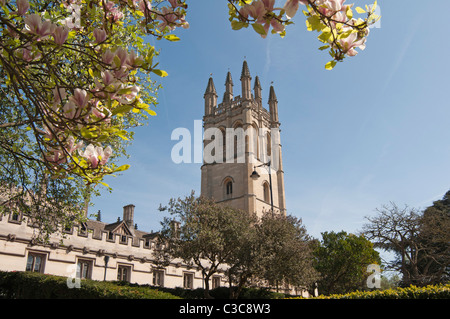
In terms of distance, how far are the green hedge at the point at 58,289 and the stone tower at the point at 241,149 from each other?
34.6 m

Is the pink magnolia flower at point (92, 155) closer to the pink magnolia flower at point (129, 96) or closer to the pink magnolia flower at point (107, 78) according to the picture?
the pink magnolia flower at point (129, 96)

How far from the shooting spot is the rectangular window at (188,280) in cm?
2768

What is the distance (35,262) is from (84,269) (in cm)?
303

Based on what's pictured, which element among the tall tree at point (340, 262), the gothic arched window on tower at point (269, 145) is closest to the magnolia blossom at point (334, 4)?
the tall tree at point (340, 262)

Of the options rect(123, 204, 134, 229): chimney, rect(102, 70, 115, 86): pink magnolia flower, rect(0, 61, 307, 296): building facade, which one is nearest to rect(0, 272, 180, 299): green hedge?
rect(0, 61, 307, 296): building facade

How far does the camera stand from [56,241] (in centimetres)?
1955

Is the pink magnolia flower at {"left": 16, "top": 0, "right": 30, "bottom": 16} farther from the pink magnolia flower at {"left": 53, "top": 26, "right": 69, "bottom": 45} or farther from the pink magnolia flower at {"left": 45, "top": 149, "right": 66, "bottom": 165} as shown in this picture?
the pink magnolia flower at {"left": 45, "top": 149, "right": 66, "bottom": 165}

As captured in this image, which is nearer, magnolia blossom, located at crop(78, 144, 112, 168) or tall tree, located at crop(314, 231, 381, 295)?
magnolia blossom, located at crop(78, 144, 112, 168)

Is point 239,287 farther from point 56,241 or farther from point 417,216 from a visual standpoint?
point 417,216

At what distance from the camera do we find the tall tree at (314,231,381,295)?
124 feet

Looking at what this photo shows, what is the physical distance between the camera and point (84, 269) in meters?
20.7

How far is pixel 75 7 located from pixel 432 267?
124 feet

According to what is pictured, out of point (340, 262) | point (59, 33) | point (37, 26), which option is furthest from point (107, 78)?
point (340, 262)

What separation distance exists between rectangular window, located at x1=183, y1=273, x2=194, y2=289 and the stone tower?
811 inches
